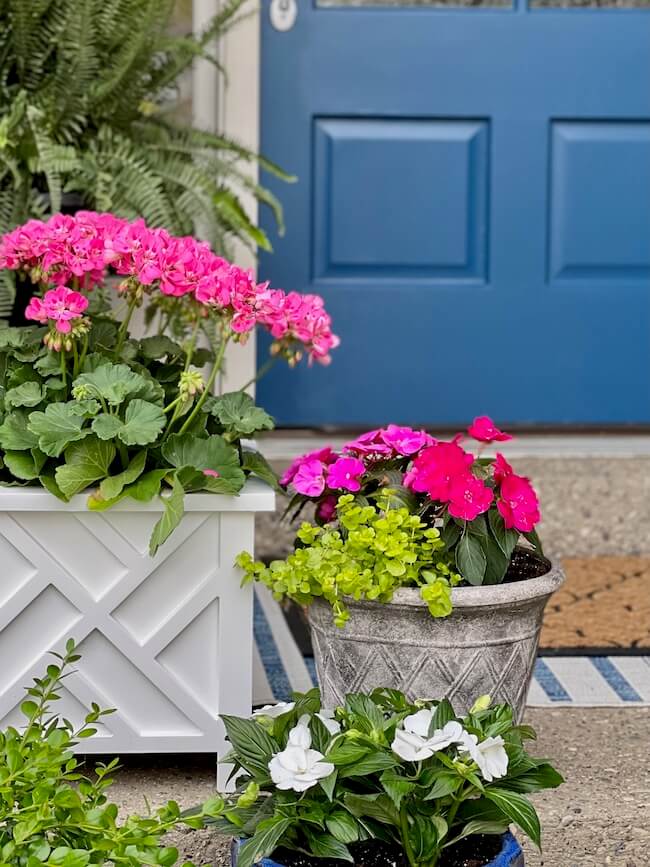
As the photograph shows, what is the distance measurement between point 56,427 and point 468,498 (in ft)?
1.67

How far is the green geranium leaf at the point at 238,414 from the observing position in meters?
1.70

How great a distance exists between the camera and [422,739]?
1.25 metres

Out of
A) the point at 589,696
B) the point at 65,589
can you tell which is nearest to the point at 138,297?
the point at 65,589

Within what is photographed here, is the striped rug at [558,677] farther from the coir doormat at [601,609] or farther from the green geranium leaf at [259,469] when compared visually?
the green geranium leaf at [259,469]

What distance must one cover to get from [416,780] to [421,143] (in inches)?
80.1

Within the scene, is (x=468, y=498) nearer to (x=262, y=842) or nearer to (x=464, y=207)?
(x=262, y=842)

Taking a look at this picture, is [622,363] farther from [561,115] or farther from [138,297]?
[138,297]

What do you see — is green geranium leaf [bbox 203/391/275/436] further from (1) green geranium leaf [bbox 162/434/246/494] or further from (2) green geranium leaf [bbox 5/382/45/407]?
(2) green geranium leaf [bbox 5/382/45/407]

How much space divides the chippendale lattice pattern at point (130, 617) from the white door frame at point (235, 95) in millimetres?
1273

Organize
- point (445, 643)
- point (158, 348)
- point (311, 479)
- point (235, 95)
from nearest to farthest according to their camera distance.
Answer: point (445, 643) < point (311, 479) < point (158, 348) < point (235, 95)

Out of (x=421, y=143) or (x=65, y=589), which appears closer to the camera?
(x=65, y=589)

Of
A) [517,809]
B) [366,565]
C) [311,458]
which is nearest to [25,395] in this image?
[311,458]

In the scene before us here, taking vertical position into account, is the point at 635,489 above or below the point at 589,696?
above

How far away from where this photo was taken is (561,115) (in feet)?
9.93
